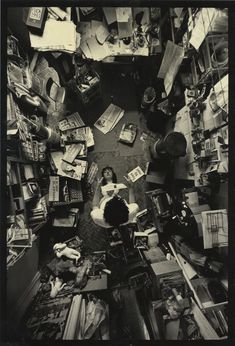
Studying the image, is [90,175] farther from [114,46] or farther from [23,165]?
[114,46]

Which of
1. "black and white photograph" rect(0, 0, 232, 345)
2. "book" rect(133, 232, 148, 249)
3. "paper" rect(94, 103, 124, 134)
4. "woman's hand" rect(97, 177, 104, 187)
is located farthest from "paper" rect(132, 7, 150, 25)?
"book" rect(133, 232, 148, 249)

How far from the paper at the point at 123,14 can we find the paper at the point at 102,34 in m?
0.12

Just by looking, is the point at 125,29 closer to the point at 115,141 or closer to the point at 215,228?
the point at 115,141

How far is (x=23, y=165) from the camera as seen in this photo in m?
1.51

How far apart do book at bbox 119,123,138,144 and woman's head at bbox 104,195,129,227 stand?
297mm

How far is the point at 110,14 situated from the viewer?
4.35ft

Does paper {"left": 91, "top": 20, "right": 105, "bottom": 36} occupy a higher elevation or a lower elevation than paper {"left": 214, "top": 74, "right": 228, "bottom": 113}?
higher

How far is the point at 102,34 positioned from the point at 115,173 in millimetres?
715

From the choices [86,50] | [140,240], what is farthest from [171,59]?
[140,240]

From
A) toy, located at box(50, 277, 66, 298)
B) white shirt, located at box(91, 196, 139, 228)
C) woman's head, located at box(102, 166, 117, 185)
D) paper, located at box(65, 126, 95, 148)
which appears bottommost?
toy, located at box(50, 277, 66, 298)

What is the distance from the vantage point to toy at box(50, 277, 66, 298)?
1427 millimetres

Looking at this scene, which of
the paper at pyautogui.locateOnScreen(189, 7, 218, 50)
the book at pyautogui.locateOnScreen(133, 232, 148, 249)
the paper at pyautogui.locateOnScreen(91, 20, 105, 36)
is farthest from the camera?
the book at pyautogui.locateOnScreen(133, 232, 148, 249)

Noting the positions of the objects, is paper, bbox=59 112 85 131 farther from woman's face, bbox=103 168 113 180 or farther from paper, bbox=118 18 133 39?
paper, bbox=118 18 133 39

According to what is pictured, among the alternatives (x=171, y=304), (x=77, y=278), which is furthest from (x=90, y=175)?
(x=171, y=304)
